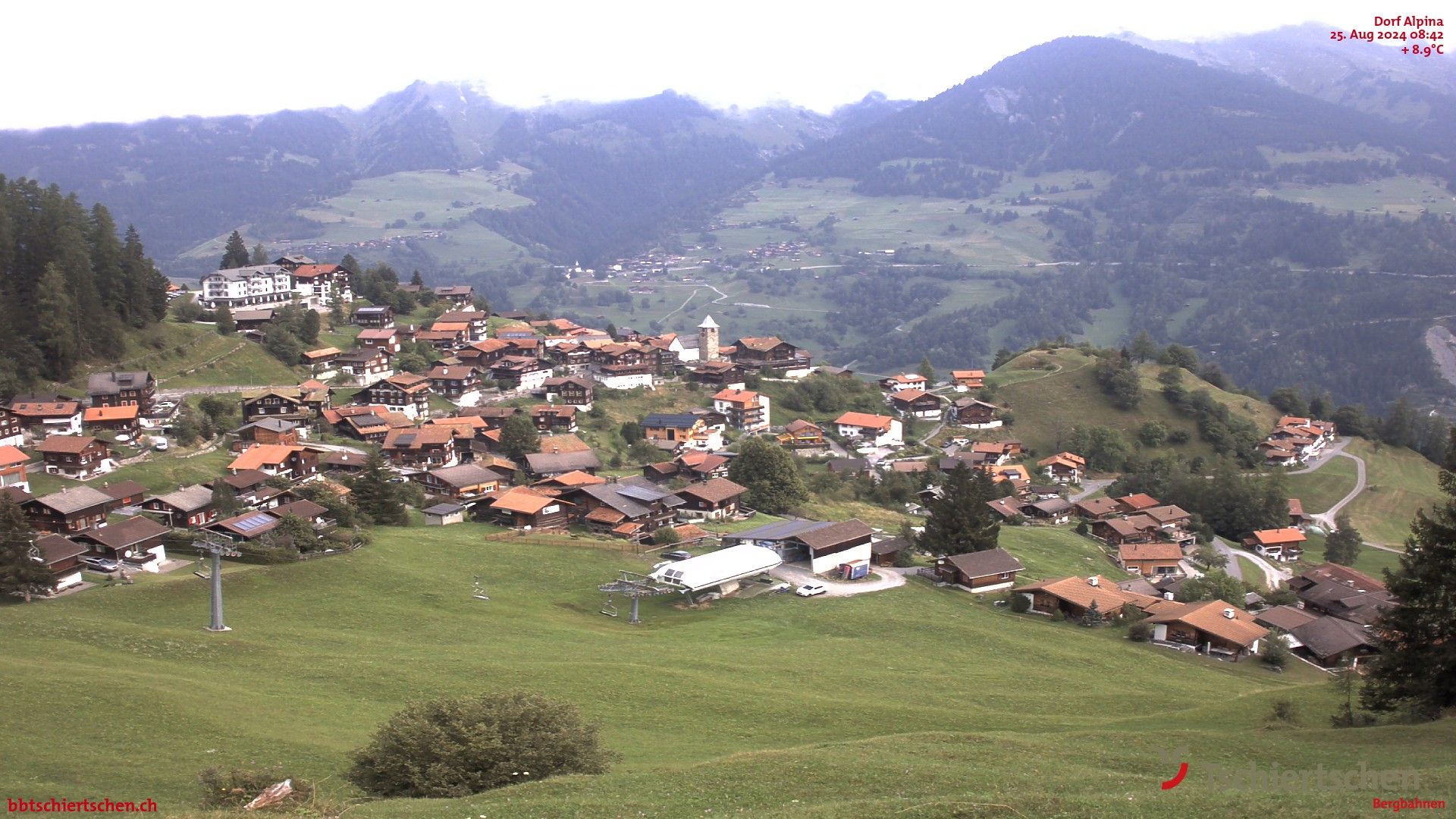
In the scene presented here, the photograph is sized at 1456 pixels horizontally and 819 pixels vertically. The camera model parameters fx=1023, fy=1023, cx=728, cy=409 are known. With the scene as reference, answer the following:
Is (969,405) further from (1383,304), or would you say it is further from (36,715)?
(1383,304)

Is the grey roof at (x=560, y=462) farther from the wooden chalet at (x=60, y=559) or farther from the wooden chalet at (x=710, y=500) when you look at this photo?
the wooden chalet at (x=60, y=559)

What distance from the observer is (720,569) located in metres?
45.2

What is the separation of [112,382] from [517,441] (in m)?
24.7

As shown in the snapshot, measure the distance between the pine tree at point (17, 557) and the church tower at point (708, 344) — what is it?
265 feet

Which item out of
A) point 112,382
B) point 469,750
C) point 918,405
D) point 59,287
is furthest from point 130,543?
point 918,405

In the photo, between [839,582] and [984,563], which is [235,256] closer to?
[839,582]

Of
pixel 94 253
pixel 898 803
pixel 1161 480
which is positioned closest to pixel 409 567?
pixel 898 803

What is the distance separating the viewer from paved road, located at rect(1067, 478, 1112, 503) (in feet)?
284

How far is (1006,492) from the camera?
80.8 meters

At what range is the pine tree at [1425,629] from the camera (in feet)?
75.8

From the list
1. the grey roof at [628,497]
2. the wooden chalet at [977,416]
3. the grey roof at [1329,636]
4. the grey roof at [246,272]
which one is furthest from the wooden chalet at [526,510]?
the wooden chalet at [977,416]

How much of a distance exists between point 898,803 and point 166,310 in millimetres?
82169

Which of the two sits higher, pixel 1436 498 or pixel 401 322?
pixel 401 322

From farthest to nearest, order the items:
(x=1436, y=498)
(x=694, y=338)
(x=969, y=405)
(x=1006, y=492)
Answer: (x=694, y=338)
(x=969, y=405)
(x=1436, y=498)
(x=1006, y=492)
